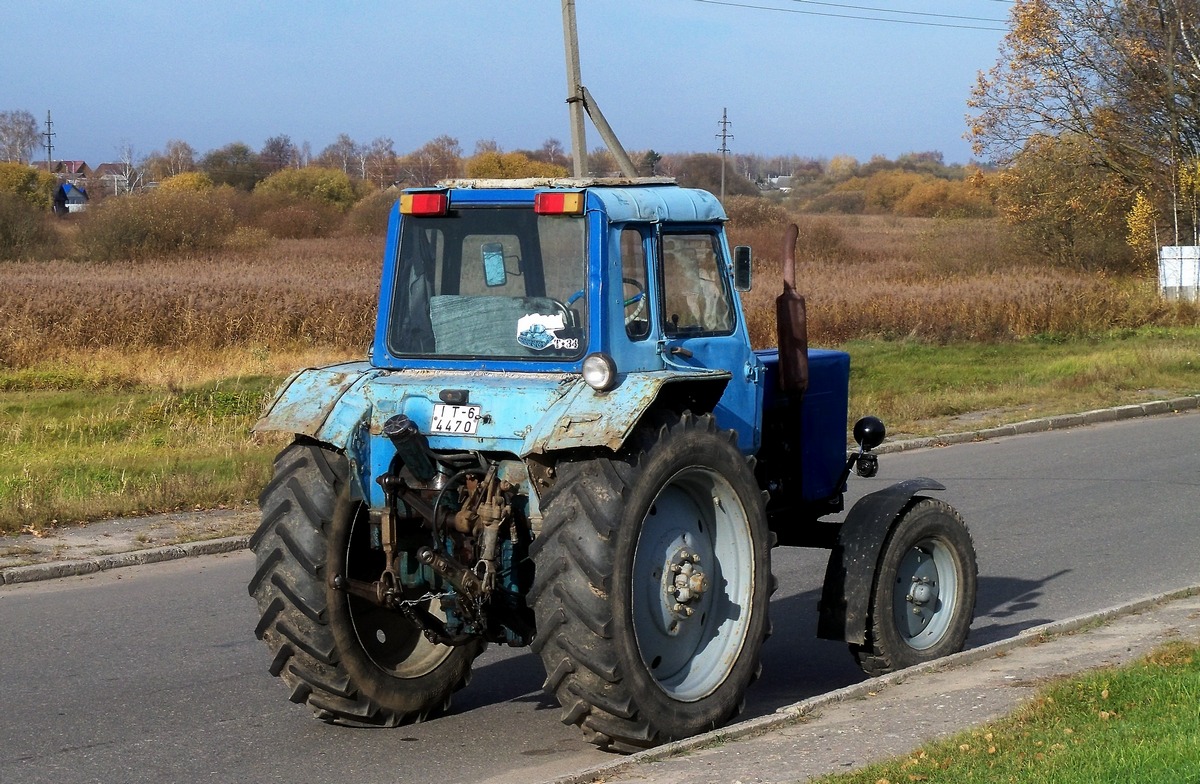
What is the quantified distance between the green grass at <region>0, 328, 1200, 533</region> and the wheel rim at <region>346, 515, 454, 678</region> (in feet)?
20.2

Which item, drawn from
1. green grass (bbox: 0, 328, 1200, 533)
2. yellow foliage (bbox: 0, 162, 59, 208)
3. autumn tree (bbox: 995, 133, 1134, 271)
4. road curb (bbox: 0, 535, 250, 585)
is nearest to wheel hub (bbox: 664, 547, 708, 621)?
road curb (bbox: 0, 535, 250, 585)

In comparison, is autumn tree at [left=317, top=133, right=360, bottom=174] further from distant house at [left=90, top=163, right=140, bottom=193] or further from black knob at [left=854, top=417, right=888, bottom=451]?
black knob at [left=854, top=417, right=888, bottom=451]

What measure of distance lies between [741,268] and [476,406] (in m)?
1.57

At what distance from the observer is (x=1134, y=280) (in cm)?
4162

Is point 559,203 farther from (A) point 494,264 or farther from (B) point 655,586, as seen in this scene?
(B) point 655,586

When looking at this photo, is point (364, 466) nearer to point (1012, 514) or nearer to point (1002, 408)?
point (1012, 514)

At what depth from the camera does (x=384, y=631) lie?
6.76 metres

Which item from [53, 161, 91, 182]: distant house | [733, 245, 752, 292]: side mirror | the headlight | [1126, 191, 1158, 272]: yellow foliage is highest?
[53, 161, 91, 182]: distant house

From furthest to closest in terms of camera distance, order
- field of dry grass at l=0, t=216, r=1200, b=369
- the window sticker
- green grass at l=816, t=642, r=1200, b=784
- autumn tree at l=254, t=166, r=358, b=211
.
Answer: autumn tree at l=254, t=166, r=358, b=211 → field of dry grass at l=0, t=216, r=1200, b=369 → the window sticker → green grass at l=816, t=642, r=1200, b=784

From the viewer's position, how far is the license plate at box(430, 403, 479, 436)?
5.95 metres

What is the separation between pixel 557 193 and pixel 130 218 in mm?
48957

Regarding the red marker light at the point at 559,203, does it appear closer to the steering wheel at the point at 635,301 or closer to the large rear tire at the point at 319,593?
the steering wheel at the point at 635,301

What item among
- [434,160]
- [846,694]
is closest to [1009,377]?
[846,694]

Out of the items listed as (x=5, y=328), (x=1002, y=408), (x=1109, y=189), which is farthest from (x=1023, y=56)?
(x=5, y=328)
